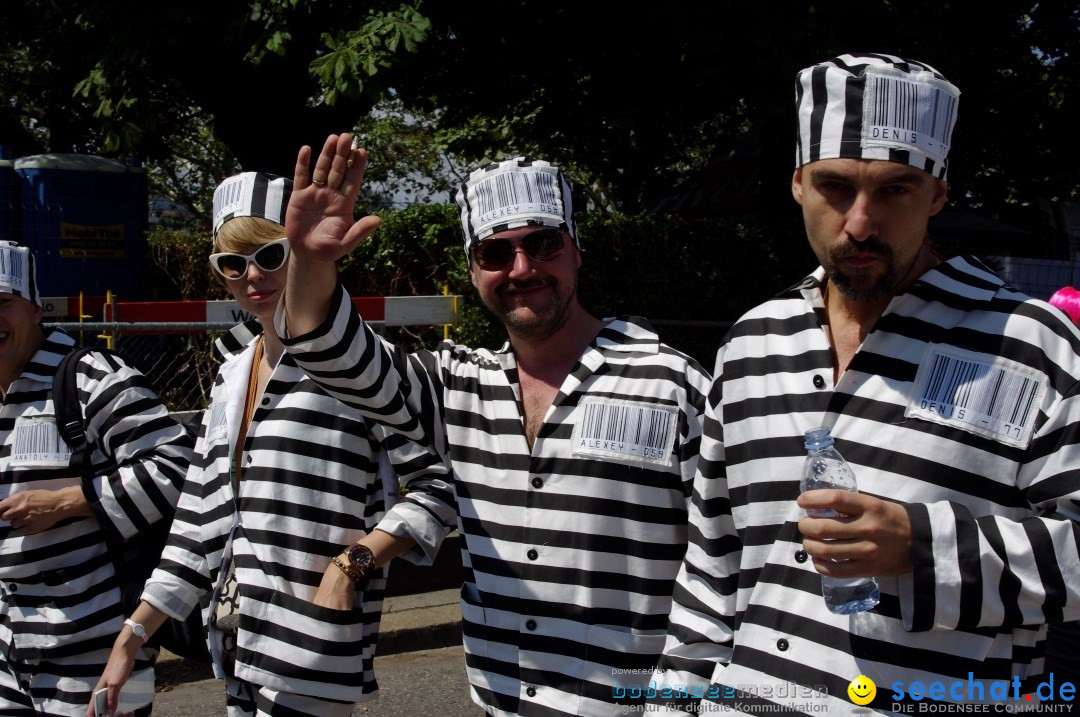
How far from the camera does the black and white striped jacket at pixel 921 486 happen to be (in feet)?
5.23

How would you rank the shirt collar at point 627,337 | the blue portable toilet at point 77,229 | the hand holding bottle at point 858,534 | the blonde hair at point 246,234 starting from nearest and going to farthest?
the hand holding bottle at point 858,534 < the shirt collar at point 627,337 < the blonde hair at point 246,234 < the blue portable toilet at point 77,229

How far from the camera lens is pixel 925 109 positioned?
179 cm

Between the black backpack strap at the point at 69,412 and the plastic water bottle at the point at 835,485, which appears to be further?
the black backpack strap at the point at 69,412

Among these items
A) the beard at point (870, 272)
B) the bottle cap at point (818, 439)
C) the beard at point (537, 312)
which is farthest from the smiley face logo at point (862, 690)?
the beard at point (537, 312)

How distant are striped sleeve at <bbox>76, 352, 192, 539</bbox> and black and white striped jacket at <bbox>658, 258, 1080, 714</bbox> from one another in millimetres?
1949

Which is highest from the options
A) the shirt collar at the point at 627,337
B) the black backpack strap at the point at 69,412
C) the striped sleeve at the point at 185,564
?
the shirt collar at the point at 627,337

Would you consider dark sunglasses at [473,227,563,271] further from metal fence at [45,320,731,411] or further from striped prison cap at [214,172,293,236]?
metal fence at [45,320,731,411]

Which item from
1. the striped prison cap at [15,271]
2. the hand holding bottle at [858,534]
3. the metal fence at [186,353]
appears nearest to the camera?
the hand holding bottle at [858,534]

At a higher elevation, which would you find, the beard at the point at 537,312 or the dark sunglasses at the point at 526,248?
the dark sunglasses at the point at 526,248

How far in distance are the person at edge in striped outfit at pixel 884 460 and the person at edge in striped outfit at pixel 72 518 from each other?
1932 mm

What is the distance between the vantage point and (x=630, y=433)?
2379mm

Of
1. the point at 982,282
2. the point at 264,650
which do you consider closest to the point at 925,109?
the point at 982,282

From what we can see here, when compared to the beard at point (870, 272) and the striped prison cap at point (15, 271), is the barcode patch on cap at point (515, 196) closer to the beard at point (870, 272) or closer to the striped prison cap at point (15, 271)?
the beard at point (870, 272)

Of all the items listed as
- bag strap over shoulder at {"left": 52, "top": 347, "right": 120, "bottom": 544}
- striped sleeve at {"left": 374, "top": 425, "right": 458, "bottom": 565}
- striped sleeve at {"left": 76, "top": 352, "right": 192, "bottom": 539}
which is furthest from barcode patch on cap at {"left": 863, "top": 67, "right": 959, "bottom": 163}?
bag strap over shoulder at {"left": 52, "top": 347, "right": 120, "bottom": 544}
